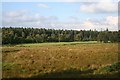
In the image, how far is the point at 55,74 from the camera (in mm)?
18734

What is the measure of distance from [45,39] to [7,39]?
80.1 feet

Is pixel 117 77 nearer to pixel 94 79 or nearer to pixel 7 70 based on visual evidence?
pixel 94 79

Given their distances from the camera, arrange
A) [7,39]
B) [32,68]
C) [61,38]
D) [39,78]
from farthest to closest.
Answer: [61,38] < [7,39] < [32,68] < [39,78]

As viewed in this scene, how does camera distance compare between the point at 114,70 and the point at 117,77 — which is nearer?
the point at 117,77

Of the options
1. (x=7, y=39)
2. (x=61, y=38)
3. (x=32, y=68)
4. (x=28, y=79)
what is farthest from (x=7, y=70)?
(x=61, y=38)

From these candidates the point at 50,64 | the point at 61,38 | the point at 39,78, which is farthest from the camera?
the point at 61,38

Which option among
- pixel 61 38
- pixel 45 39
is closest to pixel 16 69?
pixel 45 39

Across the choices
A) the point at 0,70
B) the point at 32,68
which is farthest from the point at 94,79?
the point at 0,70

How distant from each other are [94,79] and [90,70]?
15.0 ft

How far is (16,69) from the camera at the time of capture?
69.0ft

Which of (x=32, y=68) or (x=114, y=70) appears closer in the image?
(x=114, y=70)

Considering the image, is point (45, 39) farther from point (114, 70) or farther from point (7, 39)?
point (114, 70)

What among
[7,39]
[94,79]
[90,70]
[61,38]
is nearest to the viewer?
[94,79]

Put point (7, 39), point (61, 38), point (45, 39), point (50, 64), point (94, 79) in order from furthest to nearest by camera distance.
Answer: point (61, 38), point (45, 39), point (7, 39), point (50, 64), point (94, 79)
